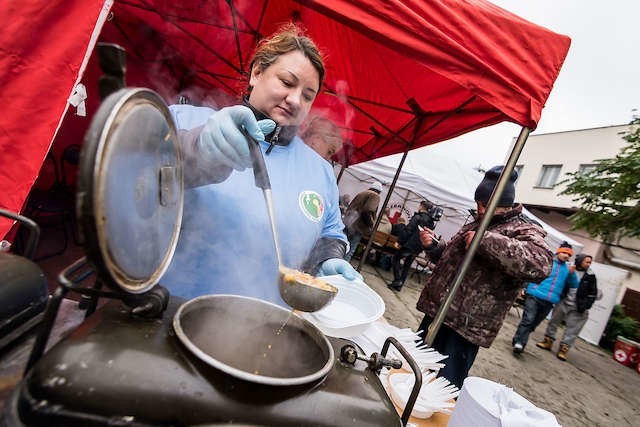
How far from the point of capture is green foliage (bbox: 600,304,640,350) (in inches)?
436

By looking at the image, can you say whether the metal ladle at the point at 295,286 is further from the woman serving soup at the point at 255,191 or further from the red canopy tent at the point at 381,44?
the red canopy tent at the point at 381,44

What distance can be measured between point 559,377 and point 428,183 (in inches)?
191

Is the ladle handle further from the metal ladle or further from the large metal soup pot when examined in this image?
the large metal soup pot

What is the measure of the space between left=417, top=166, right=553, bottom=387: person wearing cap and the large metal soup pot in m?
1.75

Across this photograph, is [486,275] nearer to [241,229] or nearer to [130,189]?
[241,229]

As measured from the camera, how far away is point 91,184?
1.66 ft

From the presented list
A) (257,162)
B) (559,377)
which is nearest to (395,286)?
(559,377)

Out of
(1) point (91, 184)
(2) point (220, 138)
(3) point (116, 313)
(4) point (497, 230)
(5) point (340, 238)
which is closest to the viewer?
(1) point (91, 184)

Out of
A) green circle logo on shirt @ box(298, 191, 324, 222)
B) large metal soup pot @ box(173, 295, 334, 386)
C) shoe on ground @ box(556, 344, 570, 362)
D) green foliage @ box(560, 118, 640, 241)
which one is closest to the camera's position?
large metal soup pot @ box(173, 295, 334, 386)

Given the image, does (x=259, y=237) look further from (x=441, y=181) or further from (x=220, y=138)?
(x=441, y=181)

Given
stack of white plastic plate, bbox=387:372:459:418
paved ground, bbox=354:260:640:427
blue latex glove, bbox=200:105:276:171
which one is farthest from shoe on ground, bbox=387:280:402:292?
blue latex glove, bbox=200:105:276:171

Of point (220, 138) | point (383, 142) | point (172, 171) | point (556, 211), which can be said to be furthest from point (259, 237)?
point (556, 211)

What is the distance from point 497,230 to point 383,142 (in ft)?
9.33

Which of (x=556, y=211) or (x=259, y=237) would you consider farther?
(x=556, y=211)
